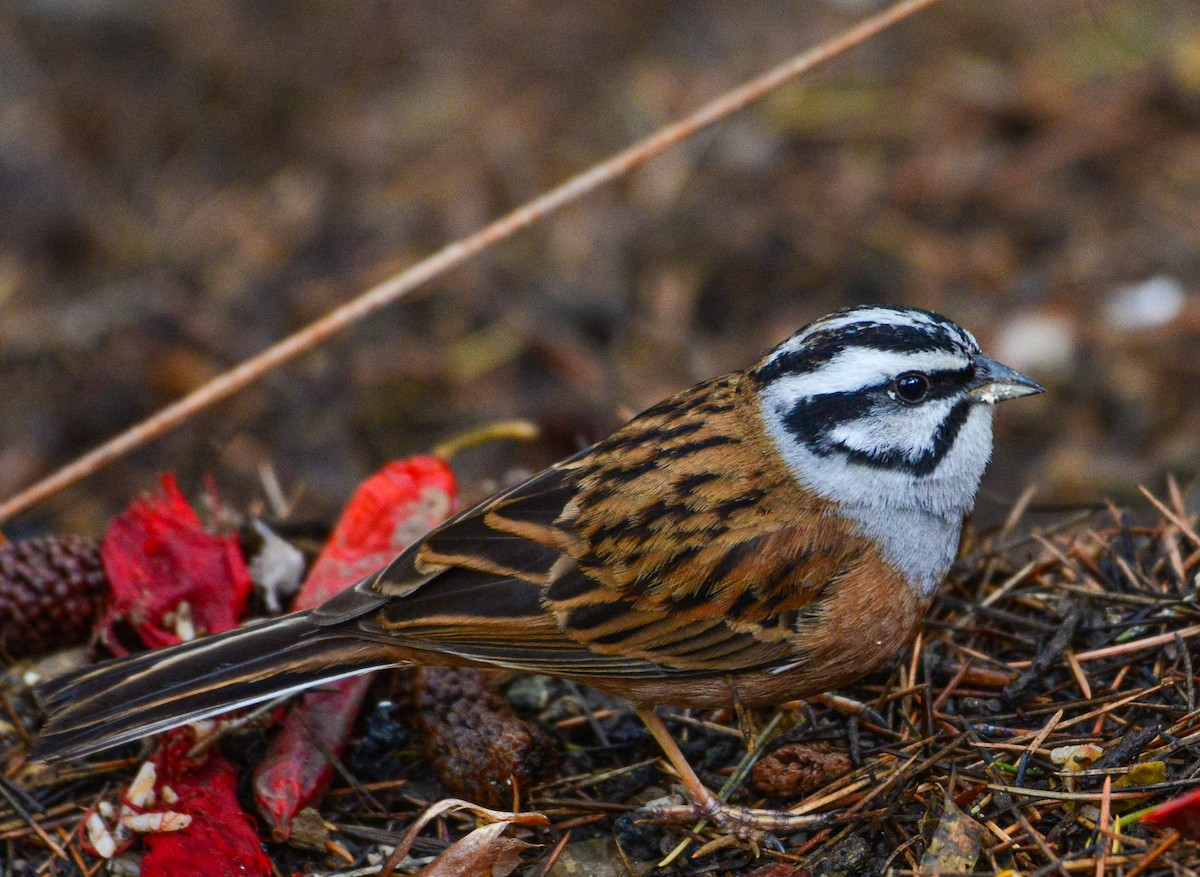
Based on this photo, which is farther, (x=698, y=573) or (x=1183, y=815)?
(x=698, y=573)

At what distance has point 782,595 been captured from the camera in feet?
14.6

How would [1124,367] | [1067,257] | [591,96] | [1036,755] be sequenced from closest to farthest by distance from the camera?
[1036,755] → [1124,367] → [1067,257] → [591,96]

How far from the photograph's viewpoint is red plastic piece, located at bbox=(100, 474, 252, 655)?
4.84m

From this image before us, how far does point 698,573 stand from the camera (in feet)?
14.7

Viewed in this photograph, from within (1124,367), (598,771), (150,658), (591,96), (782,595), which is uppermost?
(591,96)

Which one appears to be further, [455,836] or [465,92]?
[465,92]

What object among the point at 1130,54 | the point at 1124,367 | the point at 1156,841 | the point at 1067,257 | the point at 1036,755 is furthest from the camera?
the point at 1130,54

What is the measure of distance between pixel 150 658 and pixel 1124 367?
5.74 metres

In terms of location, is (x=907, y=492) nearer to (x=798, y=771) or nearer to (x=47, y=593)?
(x=798, y=771)

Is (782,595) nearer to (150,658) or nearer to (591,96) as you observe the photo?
(150,658)

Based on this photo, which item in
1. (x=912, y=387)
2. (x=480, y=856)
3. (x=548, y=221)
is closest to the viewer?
(x=480, y=856)

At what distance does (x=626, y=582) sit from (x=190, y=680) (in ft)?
4.81

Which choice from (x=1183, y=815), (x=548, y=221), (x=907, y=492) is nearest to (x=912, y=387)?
(x=907, y=492)

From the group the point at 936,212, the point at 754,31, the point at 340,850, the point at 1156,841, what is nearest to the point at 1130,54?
the point at 936,212
